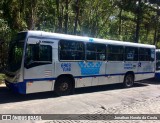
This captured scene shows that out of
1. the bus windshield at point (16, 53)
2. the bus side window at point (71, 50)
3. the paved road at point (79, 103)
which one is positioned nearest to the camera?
the paved road at point (79, 103)

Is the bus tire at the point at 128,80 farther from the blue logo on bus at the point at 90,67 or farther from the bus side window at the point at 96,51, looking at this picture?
the blue logo on bus at the point at 90,67

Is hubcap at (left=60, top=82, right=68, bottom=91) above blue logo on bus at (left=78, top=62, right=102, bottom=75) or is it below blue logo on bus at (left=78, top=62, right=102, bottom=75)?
below

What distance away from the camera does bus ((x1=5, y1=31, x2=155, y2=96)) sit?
1002cm

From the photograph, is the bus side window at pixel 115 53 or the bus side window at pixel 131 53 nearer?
the bus side window at pixel 115 53

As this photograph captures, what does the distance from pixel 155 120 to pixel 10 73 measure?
5.74 meters

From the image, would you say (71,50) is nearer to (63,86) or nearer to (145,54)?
(63,86)

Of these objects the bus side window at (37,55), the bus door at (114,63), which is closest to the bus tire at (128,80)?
the bus door at (114,63)

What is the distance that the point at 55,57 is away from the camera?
10852mm

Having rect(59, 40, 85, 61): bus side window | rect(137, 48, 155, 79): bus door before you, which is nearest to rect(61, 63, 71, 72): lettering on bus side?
rect(59, 40, 85, 61): bus side window

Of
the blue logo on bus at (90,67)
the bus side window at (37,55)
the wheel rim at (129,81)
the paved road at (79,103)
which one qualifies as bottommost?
the paved road at (79,103)

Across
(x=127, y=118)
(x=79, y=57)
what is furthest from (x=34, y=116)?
(x=79, y=57)

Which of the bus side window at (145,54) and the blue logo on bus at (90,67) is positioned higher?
the bus side window at (145,54)

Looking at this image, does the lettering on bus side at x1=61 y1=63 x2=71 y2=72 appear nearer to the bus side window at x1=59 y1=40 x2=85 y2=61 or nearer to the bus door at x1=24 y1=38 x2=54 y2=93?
the bus side window at x1=59 y1=40 x2=85 y2=61

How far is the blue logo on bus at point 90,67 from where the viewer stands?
12029 millimetres
